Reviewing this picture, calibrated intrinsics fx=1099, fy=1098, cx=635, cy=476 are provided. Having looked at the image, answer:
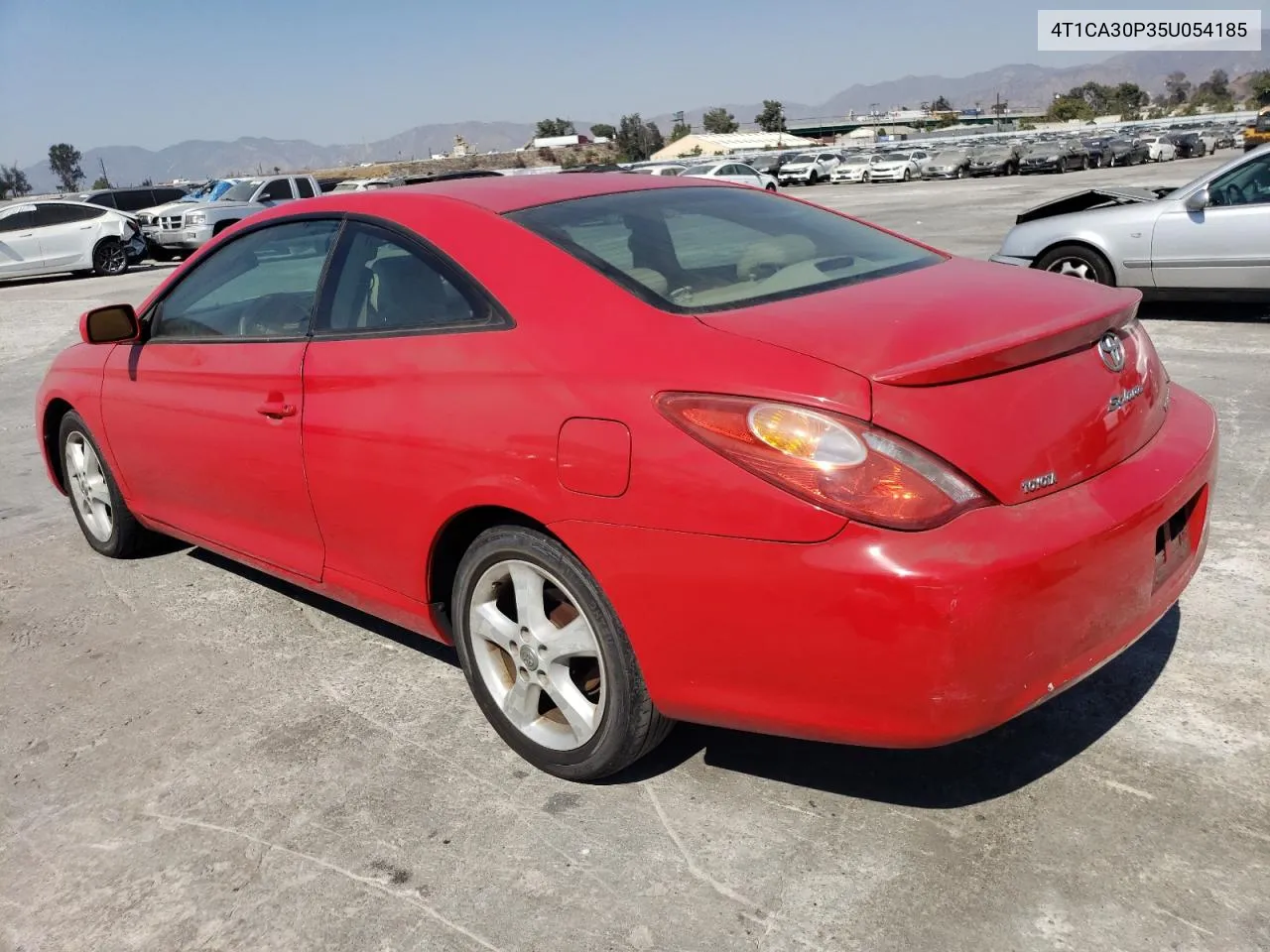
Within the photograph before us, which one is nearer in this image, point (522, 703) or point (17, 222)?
point (522, 703)

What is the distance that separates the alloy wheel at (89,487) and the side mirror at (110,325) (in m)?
0.78

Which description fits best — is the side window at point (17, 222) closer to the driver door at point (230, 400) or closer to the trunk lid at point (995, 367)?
the driver door at point (230, 400)

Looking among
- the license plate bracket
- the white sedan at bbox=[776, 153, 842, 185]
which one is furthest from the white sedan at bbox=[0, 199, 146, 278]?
the white sedan at bbox=[776, 153, 842, 185]

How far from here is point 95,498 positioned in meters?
4.94

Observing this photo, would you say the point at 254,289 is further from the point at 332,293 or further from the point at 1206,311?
the point at 1206,311

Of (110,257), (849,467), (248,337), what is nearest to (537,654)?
(849,467)

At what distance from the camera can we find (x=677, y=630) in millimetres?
2488

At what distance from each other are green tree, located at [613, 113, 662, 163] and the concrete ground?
12422cm

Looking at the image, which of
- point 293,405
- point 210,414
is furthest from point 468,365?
point 210,414

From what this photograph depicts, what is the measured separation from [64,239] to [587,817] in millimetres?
22878

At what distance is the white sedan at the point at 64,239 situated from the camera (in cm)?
2158

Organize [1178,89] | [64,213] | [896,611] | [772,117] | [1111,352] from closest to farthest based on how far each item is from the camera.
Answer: [896,611] → [1111,352] → [64,213] → [772,117] → [1178,89]

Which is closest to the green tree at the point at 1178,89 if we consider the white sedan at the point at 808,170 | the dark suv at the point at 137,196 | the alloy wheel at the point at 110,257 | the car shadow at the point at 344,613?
the white sedan at the point at 808,170

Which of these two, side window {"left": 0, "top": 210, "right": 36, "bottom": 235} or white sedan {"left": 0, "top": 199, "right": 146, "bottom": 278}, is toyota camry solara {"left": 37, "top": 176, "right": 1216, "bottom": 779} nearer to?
white sedan {"left": 0, "top": 199, "right": 146, "bottom": 278}
